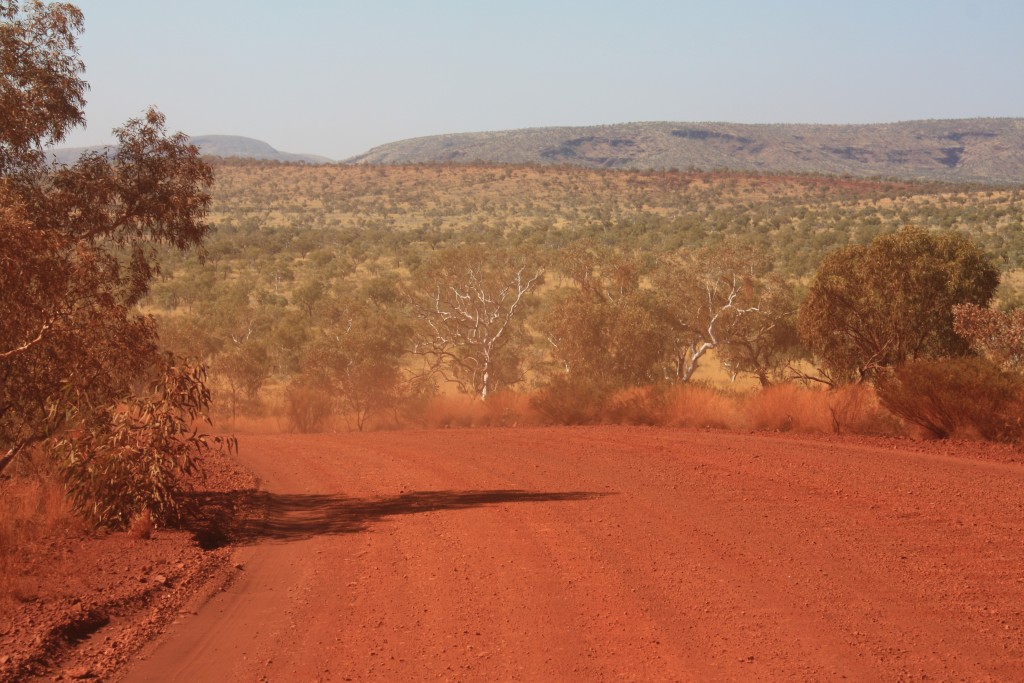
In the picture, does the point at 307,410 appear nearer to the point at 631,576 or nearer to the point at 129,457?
the point at 129,457

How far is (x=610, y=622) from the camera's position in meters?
7.00

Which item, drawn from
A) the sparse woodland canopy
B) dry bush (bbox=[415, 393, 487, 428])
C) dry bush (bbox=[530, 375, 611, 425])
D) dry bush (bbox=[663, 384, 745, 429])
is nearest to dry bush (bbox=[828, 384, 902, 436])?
dry bush (bbox=[663, 384, 745, 429])

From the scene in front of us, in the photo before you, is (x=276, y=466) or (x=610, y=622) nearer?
(x=610, y=622)

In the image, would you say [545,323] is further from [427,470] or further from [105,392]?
[105,392]

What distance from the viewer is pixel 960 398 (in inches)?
602

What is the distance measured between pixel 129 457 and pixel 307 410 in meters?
15.9

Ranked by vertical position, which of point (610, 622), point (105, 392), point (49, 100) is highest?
point (49, 100)

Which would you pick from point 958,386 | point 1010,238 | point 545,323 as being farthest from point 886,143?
point 958,386

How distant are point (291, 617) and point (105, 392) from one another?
206 inches

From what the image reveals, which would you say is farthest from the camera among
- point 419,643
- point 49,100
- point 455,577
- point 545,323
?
point 545,323

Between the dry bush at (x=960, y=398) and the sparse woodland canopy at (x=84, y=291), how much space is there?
417 inches

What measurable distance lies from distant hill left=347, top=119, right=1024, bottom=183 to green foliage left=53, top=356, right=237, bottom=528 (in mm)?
147579

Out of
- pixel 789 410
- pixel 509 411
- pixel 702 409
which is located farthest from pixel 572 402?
pixel 789 410

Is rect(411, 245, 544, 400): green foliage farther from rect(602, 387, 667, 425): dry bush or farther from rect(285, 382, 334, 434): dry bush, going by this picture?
rect(602, 387, 667, 425): dry bush
